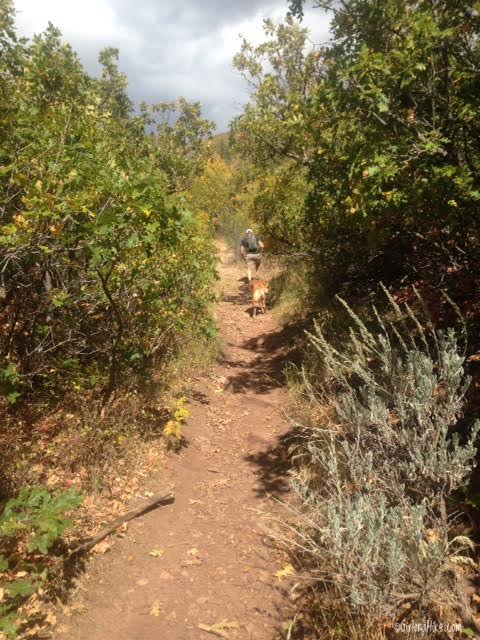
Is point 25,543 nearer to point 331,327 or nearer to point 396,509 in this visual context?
point 396,509

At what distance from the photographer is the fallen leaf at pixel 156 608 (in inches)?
147

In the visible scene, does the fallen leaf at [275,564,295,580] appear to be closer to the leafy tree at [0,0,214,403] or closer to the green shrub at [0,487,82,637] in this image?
the green shrub at [0,487,82,637]

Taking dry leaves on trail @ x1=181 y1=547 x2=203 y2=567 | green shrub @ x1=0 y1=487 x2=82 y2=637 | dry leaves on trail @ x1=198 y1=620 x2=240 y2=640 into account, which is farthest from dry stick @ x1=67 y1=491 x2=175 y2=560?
dry leaves on trail @ x1=198 y1=620 x2=240 y2=640

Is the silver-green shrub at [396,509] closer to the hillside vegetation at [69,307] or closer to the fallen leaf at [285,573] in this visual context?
the fallen leaf at [285,573]

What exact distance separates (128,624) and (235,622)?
2.97ft

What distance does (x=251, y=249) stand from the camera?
14.0m

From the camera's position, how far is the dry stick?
410 centimetres

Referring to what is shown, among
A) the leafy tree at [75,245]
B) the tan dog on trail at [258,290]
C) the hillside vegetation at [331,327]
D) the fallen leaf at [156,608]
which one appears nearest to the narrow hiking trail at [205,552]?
A: the fallen leaf at [156,608]

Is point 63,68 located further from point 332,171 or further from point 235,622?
point 235,622

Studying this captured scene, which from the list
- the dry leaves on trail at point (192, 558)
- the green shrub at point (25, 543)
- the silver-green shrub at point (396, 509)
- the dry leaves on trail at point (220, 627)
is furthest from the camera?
the dry leaves on trail at point (192, 558)

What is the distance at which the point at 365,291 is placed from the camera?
8250 mm

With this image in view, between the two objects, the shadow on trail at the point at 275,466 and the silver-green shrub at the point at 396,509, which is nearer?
the silver-green shrub at the point at 396,509

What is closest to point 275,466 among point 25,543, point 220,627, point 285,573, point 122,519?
point 285,573

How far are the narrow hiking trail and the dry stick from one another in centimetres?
9
